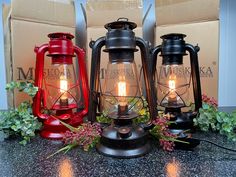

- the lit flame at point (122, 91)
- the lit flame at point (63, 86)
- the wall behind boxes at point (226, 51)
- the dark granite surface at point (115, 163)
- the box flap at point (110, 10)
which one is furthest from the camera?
the wall behind boxes at point (226, 51)

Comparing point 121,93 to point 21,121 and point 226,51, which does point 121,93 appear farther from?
point 226,51

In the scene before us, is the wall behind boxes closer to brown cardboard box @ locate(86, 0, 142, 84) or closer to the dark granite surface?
brown cardboard box @ locate(86, 0, 142, 84)

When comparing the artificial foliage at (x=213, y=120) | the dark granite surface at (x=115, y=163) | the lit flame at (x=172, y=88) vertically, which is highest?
the lit flame at (x=172, y=88)

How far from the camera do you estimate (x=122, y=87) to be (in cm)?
57

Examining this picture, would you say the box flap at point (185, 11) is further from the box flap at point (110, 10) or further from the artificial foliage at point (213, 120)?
the artificial foliage at point (213, 120)

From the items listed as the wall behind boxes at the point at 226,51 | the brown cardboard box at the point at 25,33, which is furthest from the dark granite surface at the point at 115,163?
the wall behind boxes at the point at 226,51

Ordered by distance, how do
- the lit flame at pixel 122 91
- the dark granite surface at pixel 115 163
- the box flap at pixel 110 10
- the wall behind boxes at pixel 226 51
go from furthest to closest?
the wall behind boxes at pixel 226 51 → the box flap at pixel 110 10 → the lit flame at pixel 122 91 → the dark granite surface at pixel 115 163

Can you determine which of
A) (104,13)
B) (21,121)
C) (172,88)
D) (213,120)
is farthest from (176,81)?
(21,121)

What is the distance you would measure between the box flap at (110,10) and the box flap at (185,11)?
89 millimetres

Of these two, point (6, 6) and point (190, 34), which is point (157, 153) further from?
→ point (6, 6)

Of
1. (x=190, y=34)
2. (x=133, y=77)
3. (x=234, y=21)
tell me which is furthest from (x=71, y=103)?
(x=234, y=21)

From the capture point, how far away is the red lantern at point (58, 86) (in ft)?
2.12

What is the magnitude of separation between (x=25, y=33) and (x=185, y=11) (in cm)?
59


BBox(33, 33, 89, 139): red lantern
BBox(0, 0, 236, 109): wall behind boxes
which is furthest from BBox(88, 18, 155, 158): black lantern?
BBox(0, 0, 236, 109): wall behind boxes
